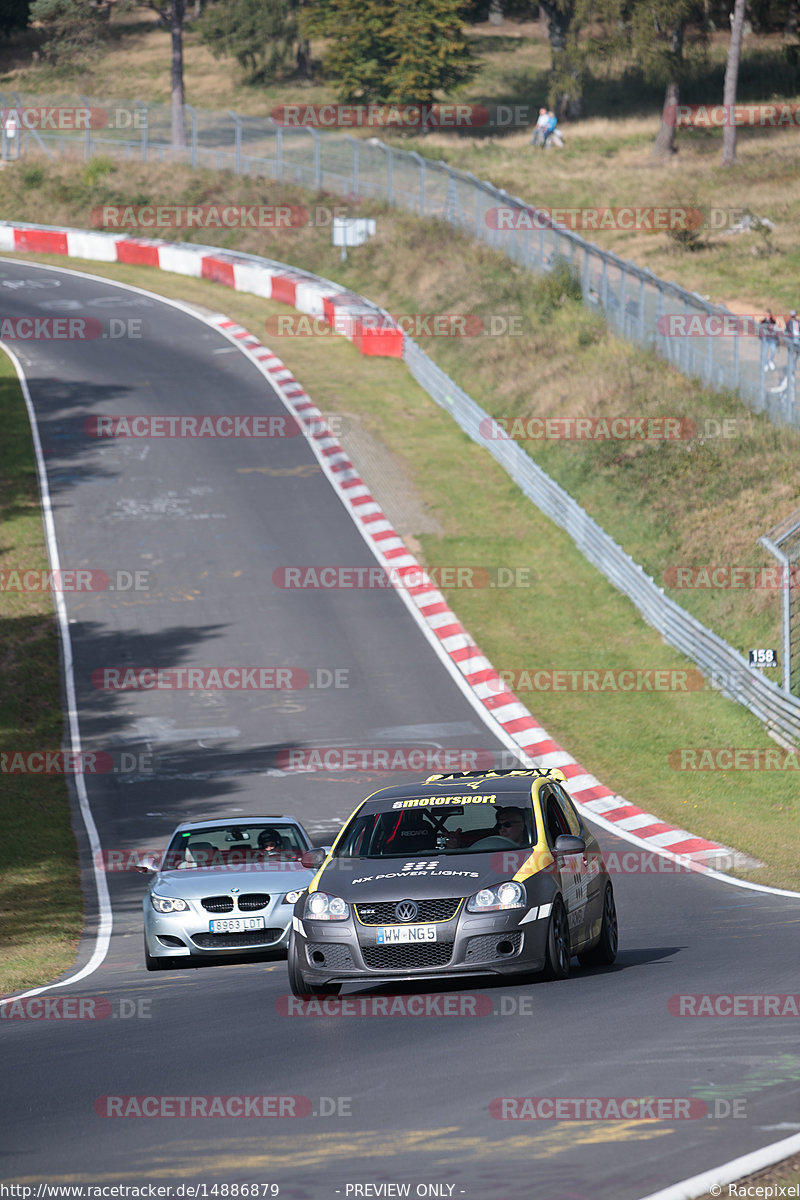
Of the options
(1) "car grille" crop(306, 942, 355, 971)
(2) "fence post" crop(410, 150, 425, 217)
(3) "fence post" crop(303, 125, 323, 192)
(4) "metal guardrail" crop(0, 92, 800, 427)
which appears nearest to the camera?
(1) "car grille" crop(306, 942, 355, 971)

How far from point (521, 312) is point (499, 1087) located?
3681 centimetres

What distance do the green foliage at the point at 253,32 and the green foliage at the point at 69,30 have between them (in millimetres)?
6167

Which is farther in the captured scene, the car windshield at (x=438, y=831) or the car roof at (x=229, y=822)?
the car roof at (x=229, y=822)

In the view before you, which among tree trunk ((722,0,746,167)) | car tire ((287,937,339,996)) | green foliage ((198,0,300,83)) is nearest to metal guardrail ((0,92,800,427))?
tree trunk ((722,0,746,167))

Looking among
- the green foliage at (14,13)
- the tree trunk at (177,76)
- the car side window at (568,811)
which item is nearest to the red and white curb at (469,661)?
the car side window at (568,811)

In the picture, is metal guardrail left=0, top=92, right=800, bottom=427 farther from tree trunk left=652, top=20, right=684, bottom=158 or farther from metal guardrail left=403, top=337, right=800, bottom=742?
tree trunk left=652, top=20, right=684, bottom=158

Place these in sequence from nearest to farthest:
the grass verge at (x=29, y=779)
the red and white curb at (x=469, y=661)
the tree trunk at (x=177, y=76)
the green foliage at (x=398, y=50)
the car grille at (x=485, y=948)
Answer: the car grille at (x=485, y=948), the grass verge at (x=29, y=779), the red and white curb at (x=469, y=661), the tree trunk at (x=177, y=76), the green foliage at (x=398, y=50)

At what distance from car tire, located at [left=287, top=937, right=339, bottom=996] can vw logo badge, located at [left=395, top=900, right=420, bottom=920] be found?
794mm

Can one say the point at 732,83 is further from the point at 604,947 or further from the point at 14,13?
the point at 604,947

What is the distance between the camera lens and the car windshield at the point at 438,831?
11.6 meters

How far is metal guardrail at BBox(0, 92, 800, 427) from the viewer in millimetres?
32469

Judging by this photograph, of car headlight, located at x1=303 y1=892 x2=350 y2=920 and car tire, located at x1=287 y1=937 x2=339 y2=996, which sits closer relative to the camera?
car headlight, located at x1=303 y1=892 x2=350 y2=920

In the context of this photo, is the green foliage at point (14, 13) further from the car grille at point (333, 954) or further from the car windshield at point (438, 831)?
the car grille at point (333, 954)

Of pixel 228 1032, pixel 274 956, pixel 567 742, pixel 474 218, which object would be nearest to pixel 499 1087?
pixel 228 1032
